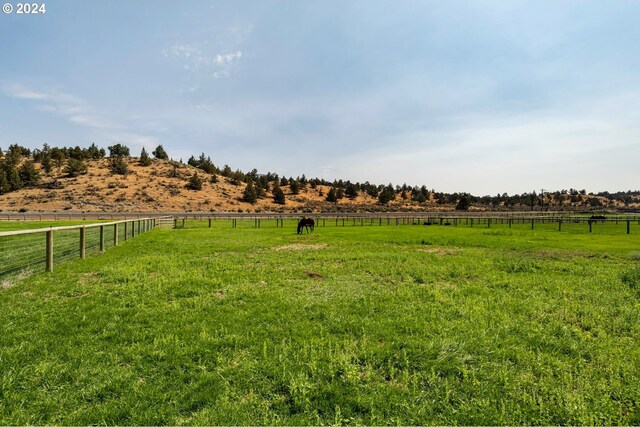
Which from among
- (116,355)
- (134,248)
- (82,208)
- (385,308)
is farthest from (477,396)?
(82,208)

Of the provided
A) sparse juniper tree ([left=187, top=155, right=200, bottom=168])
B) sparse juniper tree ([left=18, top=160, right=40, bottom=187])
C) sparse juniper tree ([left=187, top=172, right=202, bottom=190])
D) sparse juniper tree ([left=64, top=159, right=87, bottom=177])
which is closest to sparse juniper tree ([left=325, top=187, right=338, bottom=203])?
sparse juniper tree ([left=187, top=172, right=202, bottom=190])

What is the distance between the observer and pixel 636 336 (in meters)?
5.31

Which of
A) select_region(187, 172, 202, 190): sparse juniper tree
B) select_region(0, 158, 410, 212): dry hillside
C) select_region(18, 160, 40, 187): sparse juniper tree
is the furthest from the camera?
select_region(187, 172, 202, 190): sparse juniper tree

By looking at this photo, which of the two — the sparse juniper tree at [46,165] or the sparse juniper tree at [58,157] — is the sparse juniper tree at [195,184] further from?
the sparse juniper tree at [58,157]

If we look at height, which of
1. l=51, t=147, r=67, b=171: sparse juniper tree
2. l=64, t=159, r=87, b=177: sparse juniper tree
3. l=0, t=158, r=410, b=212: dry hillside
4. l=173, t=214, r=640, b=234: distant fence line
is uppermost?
l=51, t=147, r=67, b=171: sparse juniper tree

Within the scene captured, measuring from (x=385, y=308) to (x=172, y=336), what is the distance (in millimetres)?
4000

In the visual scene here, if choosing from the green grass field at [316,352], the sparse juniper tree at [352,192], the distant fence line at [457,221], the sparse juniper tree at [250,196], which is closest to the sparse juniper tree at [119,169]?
the sparse juniper tree at [250,196]

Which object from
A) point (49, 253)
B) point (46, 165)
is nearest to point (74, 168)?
point (46, 165)

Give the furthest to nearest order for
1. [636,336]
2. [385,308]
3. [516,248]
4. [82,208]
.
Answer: [82,208], [516,248], [385,308], [636,336]

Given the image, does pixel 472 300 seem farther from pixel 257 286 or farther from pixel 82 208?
pixel 82 208

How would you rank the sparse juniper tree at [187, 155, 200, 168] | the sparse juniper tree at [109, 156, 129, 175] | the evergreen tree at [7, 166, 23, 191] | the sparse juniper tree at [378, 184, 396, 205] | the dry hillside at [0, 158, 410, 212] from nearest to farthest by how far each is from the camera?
the dry hillside at [0, 158, 410, 212]
the evergreen tree at [7, 166, 23, 191]
the sparse juniper tree at [109, 156, 129, 175]
the sparse juniper tree at [378, 184, 396, 205]
the sparse juniper tree at [187, 155, 200, 168]

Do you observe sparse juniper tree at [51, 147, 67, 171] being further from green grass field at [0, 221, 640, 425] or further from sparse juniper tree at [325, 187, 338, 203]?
green grass field at [0, 221, 640, 425]

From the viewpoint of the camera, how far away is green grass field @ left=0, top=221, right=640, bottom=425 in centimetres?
Result: 340

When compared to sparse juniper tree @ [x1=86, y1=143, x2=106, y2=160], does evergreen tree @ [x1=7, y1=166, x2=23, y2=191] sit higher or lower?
lower
